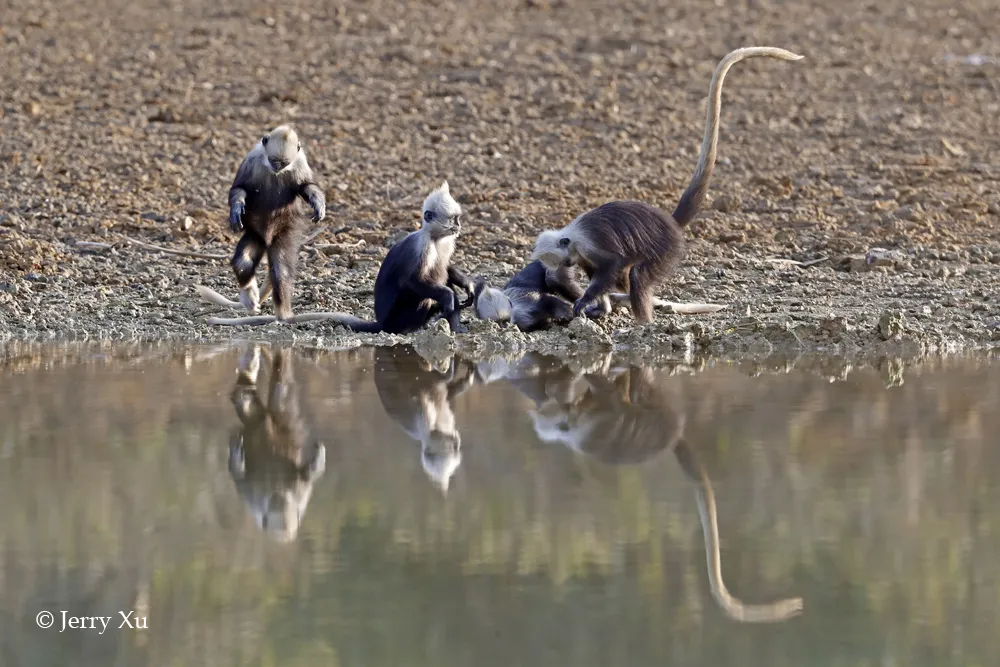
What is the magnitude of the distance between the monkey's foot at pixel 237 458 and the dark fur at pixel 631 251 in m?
3.15

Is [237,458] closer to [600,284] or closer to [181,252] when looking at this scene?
[600,284]

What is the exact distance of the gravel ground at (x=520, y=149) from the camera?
9969 mm

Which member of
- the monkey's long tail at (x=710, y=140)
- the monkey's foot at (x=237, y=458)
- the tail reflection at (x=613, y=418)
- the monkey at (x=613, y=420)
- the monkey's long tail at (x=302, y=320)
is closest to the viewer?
the tail reflection at (x=613, y=418)

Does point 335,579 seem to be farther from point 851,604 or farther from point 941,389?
point 941,389

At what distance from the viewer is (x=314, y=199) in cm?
912

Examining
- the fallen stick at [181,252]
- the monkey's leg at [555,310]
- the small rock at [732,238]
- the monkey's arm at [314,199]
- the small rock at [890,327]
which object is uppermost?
the small rock at [732,238]

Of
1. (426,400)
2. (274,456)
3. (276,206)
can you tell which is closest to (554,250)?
(276,206)

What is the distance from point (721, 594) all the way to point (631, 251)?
481 cm

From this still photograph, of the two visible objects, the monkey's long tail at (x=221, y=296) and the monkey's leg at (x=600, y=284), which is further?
the monkey's long tail at (x=221, y=296)

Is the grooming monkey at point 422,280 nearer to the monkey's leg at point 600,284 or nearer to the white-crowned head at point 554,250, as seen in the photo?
the white-crowned head at point 554,250

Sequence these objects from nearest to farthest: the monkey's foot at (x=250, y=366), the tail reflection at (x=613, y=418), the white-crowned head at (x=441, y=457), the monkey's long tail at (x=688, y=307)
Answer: the tail reflection at (x=613, y=418) < the white-crowned head at (x=441, y=457) < the monkey's foot at (x=250, y=366) < the monkey's long tail at (x=688, y=307)

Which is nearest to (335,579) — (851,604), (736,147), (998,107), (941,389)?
(851,604)

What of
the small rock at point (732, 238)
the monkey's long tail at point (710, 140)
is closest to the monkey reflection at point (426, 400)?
the monkey's long tail at point (710, 140)

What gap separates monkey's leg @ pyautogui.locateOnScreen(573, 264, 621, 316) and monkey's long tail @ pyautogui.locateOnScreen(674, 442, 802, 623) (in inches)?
141
